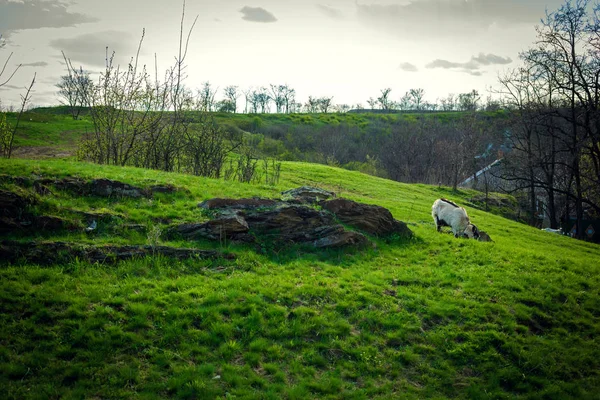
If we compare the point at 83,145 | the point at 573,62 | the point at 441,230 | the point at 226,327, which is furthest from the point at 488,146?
the point at 226,327

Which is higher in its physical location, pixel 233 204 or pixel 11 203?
pixel 11 203

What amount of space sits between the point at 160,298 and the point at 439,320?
6617 mm

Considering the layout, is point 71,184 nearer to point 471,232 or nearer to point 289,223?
point 289,223

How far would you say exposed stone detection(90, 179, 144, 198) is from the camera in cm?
1170

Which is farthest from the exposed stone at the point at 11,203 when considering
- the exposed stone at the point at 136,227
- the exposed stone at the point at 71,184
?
the exposed stone at the point at 136,227

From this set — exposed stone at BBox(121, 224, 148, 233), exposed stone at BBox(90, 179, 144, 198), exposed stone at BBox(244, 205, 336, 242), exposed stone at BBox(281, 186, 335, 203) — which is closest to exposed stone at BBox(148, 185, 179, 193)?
exposed stone at BBox(90, 179, 144, 198)

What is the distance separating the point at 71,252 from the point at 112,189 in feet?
12.1

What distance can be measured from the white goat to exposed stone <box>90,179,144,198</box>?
13.0m

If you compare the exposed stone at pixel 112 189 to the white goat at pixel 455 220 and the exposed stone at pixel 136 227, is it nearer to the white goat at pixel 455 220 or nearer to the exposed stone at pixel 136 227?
the exposed stone at pixel 136 227

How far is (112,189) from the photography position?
11922 mm

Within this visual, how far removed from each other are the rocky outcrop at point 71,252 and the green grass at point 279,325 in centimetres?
26

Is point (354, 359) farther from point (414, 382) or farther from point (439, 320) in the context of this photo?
point (439, 320)

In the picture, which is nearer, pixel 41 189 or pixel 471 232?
pixel 41 189

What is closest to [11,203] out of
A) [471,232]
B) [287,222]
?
[287,222]
